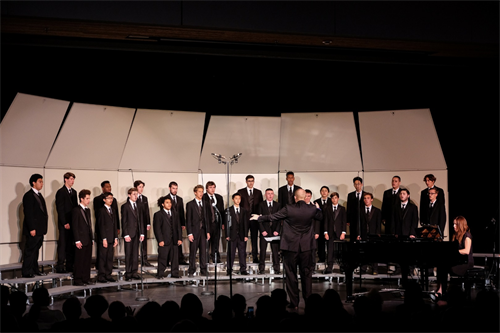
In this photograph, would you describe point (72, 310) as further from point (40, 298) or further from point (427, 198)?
point (427, 198)

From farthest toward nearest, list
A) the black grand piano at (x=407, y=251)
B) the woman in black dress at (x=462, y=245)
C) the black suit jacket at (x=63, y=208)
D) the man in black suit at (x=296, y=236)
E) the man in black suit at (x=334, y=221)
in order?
the man in black suit at (x=334, y=221), the black suit jacket at (x=63, y=208), the woman in black dress at (x=462, y=245), the black grand piano at (x=407, y=251), the man in black suit at (x=296, y=236)

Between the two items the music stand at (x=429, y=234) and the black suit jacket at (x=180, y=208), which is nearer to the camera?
the music stand at (x=429, y=234)

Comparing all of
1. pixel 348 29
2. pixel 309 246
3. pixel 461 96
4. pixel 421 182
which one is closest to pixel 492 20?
pixel 348 29

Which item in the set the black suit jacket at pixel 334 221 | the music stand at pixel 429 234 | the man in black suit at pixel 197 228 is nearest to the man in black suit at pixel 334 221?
the black suit jacket at pixel 334 221

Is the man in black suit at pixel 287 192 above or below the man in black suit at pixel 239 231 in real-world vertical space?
above

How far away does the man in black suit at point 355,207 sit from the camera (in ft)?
32.8

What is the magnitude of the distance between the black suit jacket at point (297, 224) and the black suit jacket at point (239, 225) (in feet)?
8.61

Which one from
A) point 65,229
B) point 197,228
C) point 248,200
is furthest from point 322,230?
point 65,229

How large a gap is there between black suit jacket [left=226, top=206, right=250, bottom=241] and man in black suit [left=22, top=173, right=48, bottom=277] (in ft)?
10.3

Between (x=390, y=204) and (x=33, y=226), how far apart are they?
20.7 feet

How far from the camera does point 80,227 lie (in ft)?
27.5

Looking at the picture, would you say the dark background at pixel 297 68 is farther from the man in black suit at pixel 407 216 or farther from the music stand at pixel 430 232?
the music stand at pixel 430 232

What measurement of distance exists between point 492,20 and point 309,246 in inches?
147

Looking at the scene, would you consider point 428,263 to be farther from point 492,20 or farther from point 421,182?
Result: point 421,182
